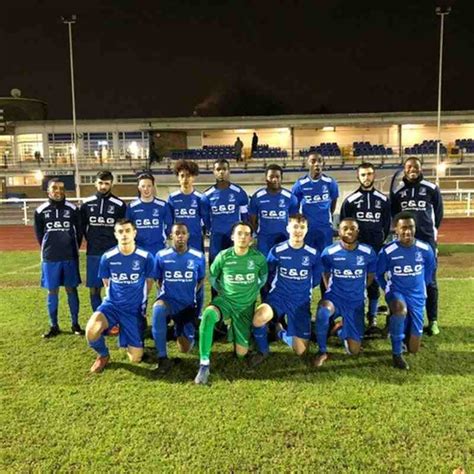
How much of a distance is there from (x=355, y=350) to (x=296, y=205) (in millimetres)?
1951

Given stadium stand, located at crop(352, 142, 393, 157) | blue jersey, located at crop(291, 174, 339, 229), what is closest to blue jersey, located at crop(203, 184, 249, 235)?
blue jersey, located at crop(291, 174, 339, 229)

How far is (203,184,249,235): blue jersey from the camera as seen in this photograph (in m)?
5.92

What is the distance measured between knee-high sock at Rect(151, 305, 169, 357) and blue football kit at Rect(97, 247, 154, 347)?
0.26 m

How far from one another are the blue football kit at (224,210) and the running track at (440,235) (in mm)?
8651

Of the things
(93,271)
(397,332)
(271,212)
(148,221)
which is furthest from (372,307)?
(93,271)

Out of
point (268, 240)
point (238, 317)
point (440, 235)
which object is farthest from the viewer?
point (440, 235)

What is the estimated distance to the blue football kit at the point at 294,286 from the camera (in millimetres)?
4891

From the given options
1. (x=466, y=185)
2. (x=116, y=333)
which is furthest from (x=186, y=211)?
(x=466, y=185)

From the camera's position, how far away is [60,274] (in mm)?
5848

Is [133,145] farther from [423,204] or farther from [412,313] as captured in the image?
[412,313]

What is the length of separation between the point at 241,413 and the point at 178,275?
1623mm

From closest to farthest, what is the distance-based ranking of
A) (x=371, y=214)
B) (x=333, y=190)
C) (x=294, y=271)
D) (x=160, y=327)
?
(x=160, y=327) → (x=294, y=271) → (x=371, y=214) → (x=333, y=190)

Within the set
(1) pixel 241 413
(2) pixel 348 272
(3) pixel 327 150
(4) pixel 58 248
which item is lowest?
(1) pixel 241 413

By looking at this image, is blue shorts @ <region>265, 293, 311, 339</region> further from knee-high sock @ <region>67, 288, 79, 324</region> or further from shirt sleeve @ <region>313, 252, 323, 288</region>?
knee-high sock @ <region>67, 288, 79, 324</region>
